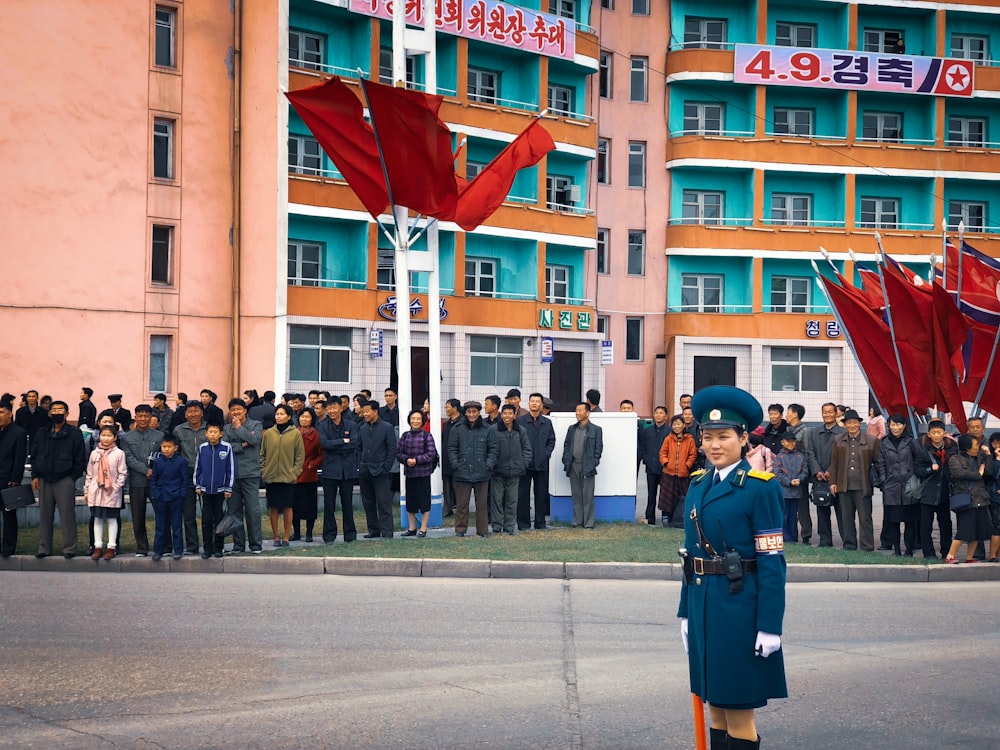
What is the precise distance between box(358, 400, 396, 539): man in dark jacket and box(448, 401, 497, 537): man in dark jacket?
1.02 meters

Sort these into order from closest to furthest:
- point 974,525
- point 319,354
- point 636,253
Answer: point 974,525, point 319,354, point 636,253

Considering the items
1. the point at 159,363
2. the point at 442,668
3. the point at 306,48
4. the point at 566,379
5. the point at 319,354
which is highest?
the point at 306,48

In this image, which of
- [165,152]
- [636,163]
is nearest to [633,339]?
[636,163]

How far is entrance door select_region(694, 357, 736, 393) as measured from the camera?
4778 cm

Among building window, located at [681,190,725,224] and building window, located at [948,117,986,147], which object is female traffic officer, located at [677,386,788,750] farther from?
building window, located at [948,117,986,147]

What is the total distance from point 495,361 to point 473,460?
22142mm

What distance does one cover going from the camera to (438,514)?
20.0 m

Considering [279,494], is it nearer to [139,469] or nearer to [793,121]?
[139,469]

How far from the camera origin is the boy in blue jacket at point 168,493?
16312mm

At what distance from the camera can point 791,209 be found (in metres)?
49.6

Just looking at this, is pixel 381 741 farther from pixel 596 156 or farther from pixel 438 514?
pixel 596 156

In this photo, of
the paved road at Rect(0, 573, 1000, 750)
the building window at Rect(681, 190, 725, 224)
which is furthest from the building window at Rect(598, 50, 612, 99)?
the paved road at Rect(0, 573, 1000, 750)

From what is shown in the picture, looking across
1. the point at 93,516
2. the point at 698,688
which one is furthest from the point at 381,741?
the point at 93,516

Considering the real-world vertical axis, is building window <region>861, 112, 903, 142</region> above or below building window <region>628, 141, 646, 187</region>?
above
